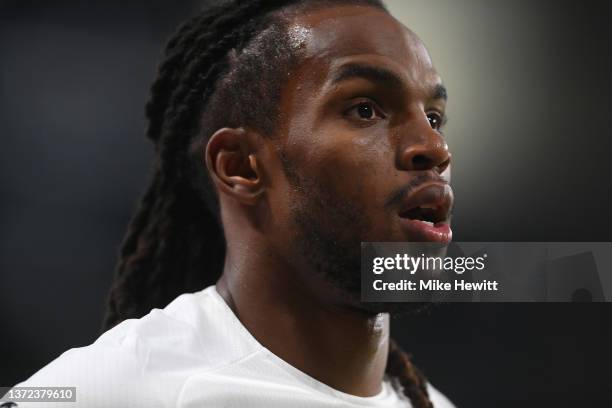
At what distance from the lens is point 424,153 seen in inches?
44.4

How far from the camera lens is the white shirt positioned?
3.50 ft

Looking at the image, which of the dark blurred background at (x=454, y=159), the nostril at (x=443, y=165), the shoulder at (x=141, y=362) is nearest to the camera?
the shoulder at (x=141, y=362)

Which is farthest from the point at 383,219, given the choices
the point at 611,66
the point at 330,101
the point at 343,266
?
the point at 611,66

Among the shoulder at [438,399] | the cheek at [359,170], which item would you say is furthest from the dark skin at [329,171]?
the shoulder at [438,399]

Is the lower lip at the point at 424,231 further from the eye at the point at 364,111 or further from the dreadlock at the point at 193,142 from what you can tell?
the dreadlock at the point at 193,142

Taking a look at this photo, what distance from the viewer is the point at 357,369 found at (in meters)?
1.22

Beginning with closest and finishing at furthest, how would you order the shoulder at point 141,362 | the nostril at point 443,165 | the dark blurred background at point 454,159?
the shoulder at point 141,362, the nostril at point 443,165, the dark blurred background at point 454,159

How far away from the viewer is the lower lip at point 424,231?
1124mm

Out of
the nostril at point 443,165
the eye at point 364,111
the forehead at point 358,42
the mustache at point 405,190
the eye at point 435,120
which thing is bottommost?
the mustache at point 405,190

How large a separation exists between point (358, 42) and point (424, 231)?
1.10 feet

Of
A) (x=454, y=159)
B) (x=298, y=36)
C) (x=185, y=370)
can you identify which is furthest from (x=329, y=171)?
Result: (x=454, y=159)

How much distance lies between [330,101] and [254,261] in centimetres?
30

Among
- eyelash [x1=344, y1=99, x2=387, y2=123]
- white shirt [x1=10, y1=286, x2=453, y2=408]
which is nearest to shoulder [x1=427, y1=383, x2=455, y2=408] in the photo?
white shirt [x1=10, y1=286, x2=453, y2=408]

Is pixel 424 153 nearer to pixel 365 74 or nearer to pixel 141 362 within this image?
pixel 365 74
